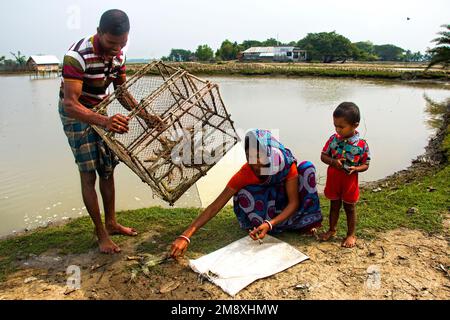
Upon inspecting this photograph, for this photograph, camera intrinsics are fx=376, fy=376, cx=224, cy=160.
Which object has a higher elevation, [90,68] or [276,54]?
[276,54]

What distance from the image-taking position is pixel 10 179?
18.6 feet

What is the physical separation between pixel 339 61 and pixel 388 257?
63508mm

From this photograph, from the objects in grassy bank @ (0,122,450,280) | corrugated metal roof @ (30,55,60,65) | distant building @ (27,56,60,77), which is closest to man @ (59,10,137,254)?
grassy bank @ (0,122,450,280)

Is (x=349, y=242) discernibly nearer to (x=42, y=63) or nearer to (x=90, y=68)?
(x=90, y=68)

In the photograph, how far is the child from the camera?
2.73 meters

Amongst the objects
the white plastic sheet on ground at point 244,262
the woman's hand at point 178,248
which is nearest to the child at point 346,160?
the white plastic sheet on ground at point 244,262

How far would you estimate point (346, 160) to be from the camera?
112 inches

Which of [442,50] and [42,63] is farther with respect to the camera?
[42,63]

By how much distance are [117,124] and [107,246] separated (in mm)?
1106

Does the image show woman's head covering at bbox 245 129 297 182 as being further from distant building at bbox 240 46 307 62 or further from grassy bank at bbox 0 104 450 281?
distant building at bbox 240 46 307 62

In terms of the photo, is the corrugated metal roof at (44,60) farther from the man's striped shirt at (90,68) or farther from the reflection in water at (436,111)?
the man's striped shirt at (90,68)

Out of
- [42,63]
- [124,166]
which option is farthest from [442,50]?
[42,63]

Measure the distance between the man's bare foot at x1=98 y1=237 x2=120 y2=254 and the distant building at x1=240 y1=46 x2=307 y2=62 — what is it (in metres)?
63.9
